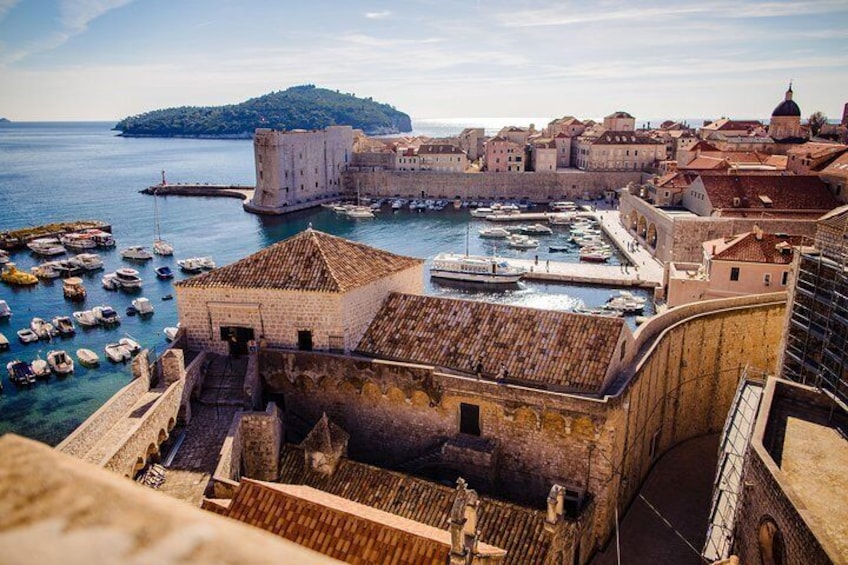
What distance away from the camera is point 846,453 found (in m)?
10.9

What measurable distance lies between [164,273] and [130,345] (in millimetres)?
16398

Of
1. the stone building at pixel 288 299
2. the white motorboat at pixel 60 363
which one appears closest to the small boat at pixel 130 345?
the white motorboat at pixel 60 363

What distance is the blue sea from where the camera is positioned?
28.6 meters

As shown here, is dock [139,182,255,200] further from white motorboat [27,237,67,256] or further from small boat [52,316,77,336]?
small boat [52,316,77,336]

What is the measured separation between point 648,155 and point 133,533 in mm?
91843

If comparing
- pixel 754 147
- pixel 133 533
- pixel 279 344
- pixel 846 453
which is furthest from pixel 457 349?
pixel 754 147

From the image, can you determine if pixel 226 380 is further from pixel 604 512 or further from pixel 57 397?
pixel 57 397

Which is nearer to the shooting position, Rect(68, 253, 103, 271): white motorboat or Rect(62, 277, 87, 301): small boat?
Rect(62, 277, 87, 301): small boat

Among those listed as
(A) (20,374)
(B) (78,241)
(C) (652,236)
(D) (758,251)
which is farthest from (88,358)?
(C) (652,236)

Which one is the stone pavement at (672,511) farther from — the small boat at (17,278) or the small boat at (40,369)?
the small boat at (17,278)

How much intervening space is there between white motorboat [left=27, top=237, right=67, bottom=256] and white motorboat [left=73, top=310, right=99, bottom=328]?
22.2 m

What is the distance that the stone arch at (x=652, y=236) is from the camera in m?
51.8

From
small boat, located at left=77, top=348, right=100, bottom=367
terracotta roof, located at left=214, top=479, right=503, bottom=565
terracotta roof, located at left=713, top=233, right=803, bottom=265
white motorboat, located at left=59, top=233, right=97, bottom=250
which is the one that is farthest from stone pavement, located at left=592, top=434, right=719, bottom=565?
white motorboat, located at left=59, top=233, right=97, bottom=250

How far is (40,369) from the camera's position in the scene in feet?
98.3
